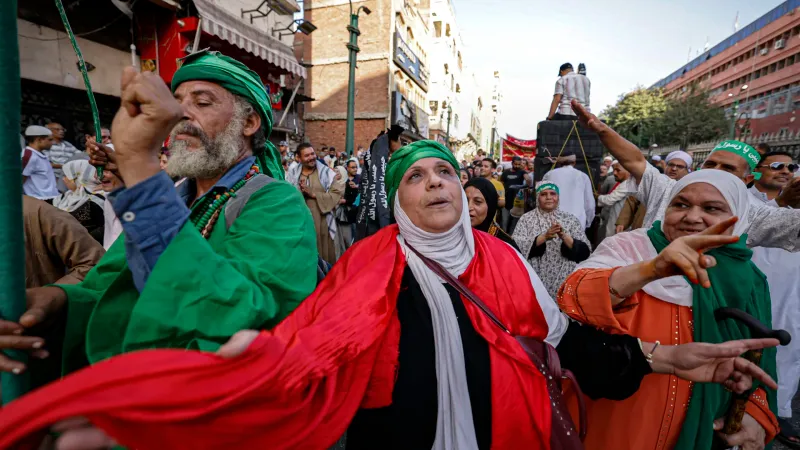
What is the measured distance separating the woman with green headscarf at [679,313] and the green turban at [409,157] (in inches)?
32.4

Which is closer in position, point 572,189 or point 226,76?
point 226,76

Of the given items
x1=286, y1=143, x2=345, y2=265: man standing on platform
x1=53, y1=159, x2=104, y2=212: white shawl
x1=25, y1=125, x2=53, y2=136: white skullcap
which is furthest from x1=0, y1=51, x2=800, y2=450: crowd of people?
x1=25, y1=125, x2=53, y2=136: white skullcap

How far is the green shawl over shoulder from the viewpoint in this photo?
901 millimetres

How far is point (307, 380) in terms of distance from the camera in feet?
3.19

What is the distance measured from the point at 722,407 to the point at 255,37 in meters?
12.7

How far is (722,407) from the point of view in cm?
162

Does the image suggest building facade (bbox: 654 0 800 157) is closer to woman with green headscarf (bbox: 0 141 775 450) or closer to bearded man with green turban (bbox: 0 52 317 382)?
woman with green headscarf (bbox: 0 141 775 450)

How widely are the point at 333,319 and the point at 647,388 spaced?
140 centimetres

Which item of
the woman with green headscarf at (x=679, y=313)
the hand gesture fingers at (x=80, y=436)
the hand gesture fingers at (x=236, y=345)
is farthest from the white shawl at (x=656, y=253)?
the hand gesture fingers at (x=80, y=436)

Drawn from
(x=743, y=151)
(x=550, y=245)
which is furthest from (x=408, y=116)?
(x=743, y=151)

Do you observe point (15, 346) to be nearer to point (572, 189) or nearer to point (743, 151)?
point (743, 151)

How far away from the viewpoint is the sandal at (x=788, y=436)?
2.71 metres

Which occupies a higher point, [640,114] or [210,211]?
[640,114]

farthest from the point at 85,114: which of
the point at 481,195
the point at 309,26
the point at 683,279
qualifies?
the point at 683,279
